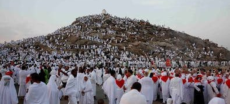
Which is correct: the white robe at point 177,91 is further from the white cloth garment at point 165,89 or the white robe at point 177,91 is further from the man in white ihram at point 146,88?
the white cloth garment at point 165,89

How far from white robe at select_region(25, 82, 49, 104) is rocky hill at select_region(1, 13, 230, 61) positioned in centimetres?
4662

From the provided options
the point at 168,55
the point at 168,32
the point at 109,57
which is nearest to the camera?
the point at 109,57

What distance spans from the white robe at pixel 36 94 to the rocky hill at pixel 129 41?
4662cm

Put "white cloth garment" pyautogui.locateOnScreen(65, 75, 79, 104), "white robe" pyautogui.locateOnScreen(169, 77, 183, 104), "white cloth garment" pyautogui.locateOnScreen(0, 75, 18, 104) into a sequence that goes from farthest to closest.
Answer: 1. "white robe" pyautogui.locateOnScreen(169, 77, 183, 104)
2. "white cloth garment" pyautogui.locateOnScreen(65, 75, 79, 104)
3. "white cloth garment" pyautogui.locateOnScreen(0, 75, 18, 104)

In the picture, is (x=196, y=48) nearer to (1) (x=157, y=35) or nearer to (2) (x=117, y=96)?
(1) (x=157, y=35)

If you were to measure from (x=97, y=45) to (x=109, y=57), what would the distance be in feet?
33.0

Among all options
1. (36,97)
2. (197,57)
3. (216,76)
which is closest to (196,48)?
(197,57)

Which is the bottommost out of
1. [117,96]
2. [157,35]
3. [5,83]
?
[117,96]

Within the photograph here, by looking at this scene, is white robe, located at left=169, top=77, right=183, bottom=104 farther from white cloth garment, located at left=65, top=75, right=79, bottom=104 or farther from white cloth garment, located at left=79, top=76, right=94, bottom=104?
white cloth garment, located at left=65, top=75, right=79, bottom=104

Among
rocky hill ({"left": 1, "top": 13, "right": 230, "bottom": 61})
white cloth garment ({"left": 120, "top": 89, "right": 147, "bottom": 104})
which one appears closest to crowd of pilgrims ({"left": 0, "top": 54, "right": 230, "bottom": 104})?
white cloth garment ({"left": 120, "top": 89, "right": 147, "bottom": 104})

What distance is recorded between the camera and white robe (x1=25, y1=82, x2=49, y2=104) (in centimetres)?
674

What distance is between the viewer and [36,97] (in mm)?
6805

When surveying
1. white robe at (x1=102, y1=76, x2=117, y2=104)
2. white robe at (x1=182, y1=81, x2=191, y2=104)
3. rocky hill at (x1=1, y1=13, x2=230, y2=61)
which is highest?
rocky hill at (x1=1, y1=13, x2=230, y2=61)

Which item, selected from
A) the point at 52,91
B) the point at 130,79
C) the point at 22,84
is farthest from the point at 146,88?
the point at 22,84
